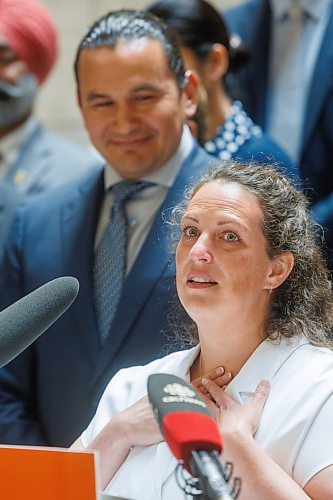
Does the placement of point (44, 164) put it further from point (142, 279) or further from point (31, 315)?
point (31, 315)

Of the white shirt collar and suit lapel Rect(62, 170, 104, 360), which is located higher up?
the white shirt collar

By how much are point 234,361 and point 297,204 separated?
249 millimetres

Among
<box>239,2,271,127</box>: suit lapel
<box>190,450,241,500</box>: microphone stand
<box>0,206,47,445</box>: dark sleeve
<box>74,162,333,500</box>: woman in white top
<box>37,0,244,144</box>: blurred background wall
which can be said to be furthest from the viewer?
<box>37,0,244,144</box>: blurred background wall

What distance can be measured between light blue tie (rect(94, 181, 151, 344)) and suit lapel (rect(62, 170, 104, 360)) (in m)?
0.01

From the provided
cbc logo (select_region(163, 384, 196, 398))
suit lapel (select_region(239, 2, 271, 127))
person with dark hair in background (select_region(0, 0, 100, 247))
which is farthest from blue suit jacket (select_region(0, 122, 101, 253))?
cbc logo (select_region(163, 384, 196, 398))

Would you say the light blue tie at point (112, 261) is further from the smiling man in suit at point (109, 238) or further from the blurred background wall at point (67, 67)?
the blurred background wall at point (67, 67)

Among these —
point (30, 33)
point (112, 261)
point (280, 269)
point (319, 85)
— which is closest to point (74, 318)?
point (112, 261)

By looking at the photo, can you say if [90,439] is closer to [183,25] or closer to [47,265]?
[47,265]

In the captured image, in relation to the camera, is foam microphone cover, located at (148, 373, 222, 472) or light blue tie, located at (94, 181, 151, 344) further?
light blue tie, located at (94, 181, 151, 344)

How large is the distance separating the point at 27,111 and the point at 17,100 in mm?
61

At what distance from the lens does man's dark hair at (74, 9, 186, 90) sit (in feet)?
5.83

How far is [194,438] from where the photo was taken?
35.3 inches

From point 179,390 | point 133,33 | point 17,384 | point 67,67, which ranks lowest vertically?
point 17,384

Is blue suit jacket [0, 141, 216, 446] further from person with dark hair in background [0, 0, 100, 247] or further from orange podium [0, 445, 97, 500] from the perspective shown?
person with dark hair in background [0, 0, 100, 247]
